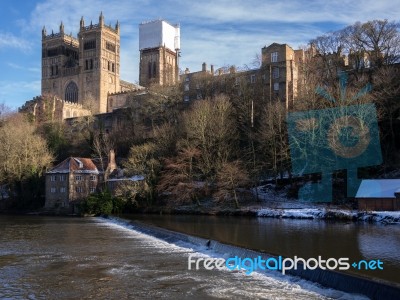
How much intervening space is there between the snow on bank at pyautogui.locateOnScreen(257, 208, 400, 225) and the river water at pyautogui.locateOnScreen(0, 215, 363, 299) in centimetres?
1691

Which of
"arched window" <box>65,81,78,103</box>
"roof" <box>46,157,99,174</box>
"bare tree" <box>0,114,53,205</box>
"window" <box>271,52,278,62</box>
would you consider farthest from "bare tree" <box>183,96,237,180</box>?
"arched window" <box>65,81,78,103</box>

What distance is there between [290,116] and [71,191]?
2834cm

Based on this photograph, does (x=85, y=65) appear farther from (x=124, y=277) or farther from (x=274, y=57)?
(x=124, y=277)

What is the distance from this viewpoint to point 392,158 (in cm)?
4816

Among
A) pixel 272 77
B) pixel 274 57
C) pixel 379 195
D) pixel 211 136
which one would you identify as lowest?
pixel 379 195

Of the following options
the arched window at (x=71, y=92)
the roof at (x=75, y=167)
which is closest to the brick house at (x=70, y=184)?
the roof at (x=75, y=167)

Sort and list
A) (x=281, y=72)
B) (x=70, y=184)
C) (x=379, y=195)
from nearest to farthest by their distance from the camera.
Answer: (x=379, y=195) → (x=70, y=184) → (x=281, y=72)

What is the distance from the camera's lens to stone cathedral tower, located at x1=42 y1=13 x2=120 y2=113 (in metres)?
118

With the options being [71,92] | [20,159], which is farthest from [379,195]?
[71,92]

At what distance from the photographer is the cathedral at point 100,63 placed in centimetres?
11675

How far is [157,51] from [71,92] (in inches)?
1005

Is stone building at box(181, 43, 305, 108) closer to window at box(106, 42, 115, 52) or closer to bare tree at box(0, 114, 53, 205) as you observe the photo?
bare tree at box(0, 114, 53, 205)

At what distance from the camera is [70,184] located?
57.4m

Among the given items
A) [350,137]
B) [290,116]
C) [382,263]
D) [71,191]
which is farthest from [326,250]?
[71,191]
